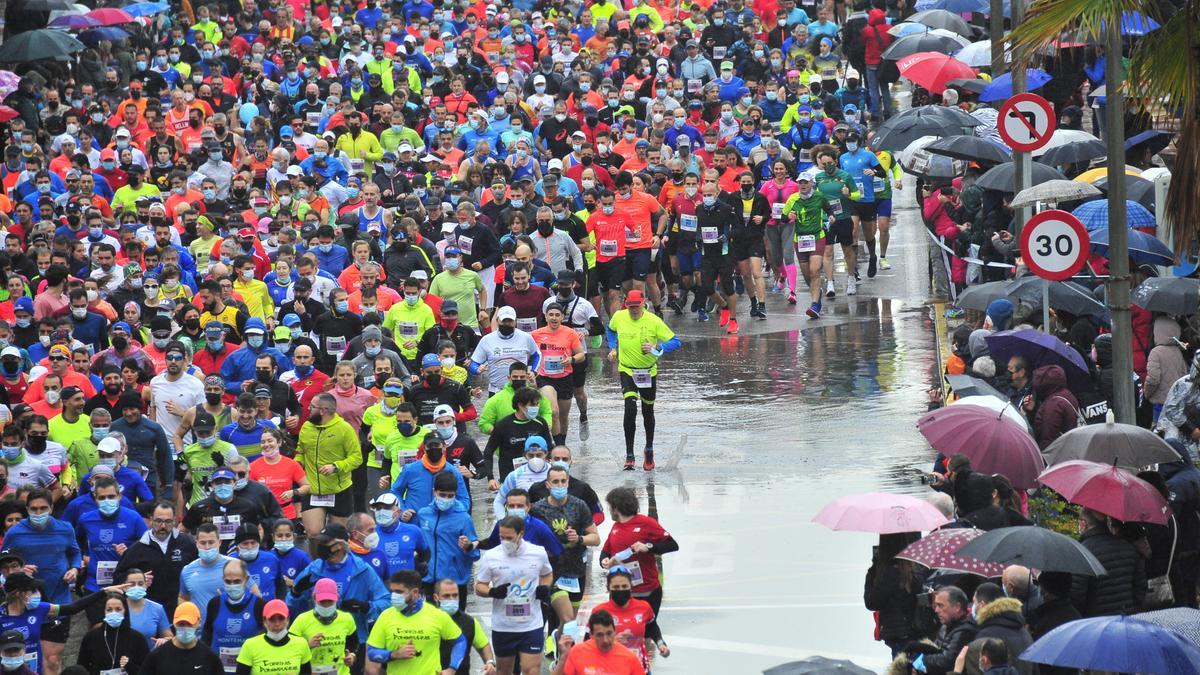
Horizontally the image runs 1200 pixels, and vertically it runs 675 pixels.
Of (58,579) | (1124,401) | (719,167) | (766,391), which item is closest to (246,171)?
(719,167)

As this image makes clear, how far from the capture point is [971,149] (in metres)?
23.4

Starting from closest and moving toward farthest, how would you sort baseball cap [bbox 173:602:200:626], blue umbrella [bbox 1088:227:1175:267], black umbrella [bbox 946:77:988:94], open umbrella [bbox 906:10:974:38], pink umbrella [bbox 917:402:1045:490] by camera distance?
baseball cap [bbox 173:602:200:626], pink umbrella [bbox 917:402:1045:490], blue umbrella [bbox 1088:227:1175:267], black umbrella [bbox 946:77:988:94], open umbrella [bbox 906:10:974:38]

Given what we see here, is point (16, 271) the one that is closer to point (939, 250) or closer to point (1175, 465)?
point (939, 250)

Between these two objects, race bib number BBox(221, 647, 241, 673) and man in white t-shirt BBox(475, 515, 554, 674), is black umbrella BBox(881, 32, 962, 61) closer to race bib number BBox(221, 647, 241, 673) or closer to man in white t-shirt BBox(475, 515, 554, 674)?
man in white t-shirt BBox(475, 515, 554, 674)

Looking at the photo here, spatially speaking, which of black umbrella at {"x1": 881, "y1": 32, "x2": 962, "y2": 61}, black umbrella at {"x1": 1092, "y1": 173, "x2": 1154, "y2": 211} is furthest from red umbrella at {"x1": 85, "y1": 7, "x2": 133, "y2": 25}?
black umbrella at {"x1": 1092, "y1": 173, "x2": 1154, "y2": 211}

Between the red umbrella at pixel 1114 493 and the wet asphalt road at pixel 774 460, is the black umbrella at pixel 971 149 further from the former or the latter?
the red umbrella at pixel 1114 493

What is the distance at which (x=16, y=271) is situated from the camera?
24234mm

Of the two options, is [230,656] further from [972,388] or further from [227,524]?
[972,388]

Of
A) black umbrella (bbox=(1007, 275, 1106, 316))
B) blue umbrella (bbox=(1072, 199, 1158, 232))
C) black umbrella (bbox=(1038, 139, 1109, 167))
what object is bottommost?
black umbrella (bbox=(1007, 275, 1106, 316))

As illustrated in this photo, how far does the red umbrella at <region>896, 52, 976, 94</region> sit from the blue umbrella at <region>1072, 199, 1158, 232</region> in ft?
34.0

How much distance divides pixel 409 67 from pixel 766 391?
40.0 ft

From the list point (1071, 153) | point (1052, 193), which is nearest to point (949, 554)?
point (1052, 193)

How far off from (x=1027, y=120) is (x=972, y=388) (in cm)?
287

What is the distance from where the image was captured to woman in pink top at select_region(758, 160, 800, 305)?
26.7 m
